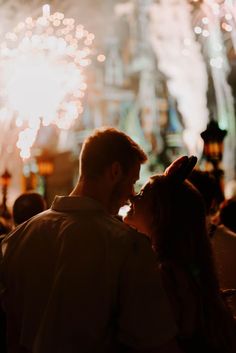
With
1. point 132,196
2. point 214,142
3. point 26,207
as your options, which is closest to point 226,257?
point 132,196

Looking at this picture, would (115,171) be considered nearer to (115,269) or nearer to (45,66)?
(115,269)

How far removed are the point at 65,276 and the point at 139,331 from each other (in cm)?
38

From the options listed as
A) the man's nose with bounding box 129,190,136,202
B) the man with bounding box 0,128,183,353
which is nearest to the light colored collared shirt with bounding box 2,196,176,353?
the man with bounding box 0,128,183,353

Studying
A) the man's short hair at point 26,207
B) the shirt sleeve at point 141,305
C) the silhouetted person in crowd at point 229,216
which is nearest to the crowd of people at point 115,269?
the shirt sleeve at point 141,305

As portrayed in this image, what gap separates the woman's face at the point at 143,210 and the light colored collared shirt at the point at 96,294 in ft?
1.40

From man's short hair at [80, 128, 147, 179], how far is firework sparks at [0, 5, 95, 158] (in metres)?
12.0

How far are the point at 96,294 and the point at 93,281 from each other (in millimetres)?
54

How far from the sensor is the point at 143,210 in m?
2.51

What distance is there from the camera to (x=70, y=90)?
14.9 m

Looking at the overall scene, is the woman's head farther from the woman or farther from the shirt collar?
the shirt collar

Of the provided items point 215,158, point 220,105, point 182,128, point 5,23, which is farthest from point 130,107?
point 215,158

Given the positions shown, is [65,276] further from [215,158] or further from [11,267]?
[215,158]

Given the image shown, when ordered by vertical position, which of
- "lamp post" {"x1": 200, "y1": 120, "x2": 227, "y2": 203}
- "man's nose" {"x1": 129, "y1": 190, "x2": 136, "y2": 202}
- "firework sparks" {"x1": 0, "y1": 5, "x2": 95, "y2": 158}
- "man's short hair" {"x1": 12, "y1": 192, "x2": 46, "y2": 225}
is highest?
"firework sparks" {"x1": 0, "y1": 5, "x2": 95, "y2": 158}

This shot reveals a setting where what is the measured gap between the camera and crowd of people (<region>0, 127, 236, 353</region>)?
196 cm
